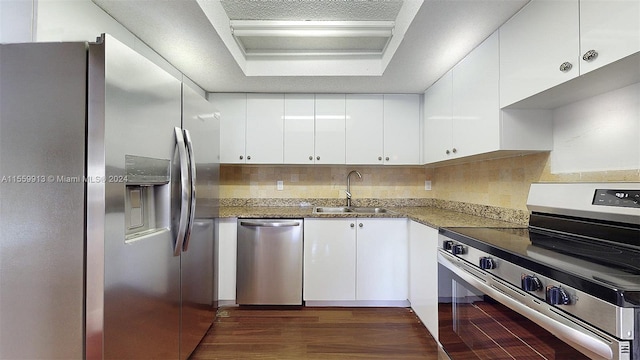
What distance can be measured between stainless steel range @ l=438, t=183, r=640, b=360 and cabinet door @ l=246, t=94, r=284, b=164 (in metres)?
1.75

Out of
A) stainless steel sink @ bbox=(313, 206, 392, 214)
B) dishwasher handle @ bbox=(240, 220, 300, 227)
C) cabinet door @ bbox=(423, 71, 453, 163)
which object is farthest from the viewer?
stainless steel sink @ bbox=(313, 206, 392, 214)

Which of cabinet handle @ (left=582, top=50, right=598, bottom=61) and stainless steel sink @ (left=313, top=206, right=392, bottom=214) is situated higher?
cabinet handle @ (left=582, top=50, right=598, bottom=61)

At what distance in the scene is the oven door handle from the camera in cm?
69

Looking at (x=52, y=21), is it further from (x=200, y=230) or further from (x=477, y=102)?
(x=477, y=102)

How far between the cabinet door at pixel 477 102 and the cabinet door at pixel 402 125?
66 centimetres

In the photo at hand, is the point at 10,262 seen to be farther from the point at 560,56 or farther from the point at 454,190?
the point at 454,190

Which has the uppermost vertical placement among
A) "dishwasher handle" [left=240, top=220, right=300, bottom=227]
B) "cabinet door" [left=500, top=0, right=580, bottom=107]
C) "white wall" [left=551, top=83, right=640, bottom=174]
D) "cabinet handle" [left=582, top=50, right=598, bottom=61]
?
"cabinet door" [left=500, top=0, right=580, bottom=107]

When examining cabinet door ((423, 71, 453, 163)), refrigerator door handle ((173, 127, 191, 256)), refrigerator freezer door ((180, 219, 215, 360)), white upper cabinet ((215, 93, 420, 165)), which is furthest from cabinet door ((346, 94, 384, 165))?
refrigerator door handle ((173, 127, 191, 256))

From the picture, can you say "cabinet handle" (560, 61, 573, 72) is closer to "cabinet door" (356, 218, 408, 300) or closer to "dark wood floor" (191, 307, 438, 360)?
"cabinet door" (356, 218, 408, 300)

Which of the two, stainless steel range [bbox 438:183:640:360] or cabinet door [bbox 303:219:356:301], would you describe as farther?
cabinet door [bbox 303:219:356:301]

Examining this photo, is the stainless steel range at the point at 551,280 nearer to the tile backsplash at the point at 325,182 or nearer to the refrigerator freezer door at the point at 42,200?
the tile backsplash at the point at 325,182

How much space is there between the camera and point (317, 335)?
196 centimetres

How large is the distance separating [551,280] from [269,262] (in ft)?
6.25

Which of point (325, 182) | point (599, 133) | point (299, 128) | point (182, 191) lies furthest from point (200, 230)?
point (599, 133)
